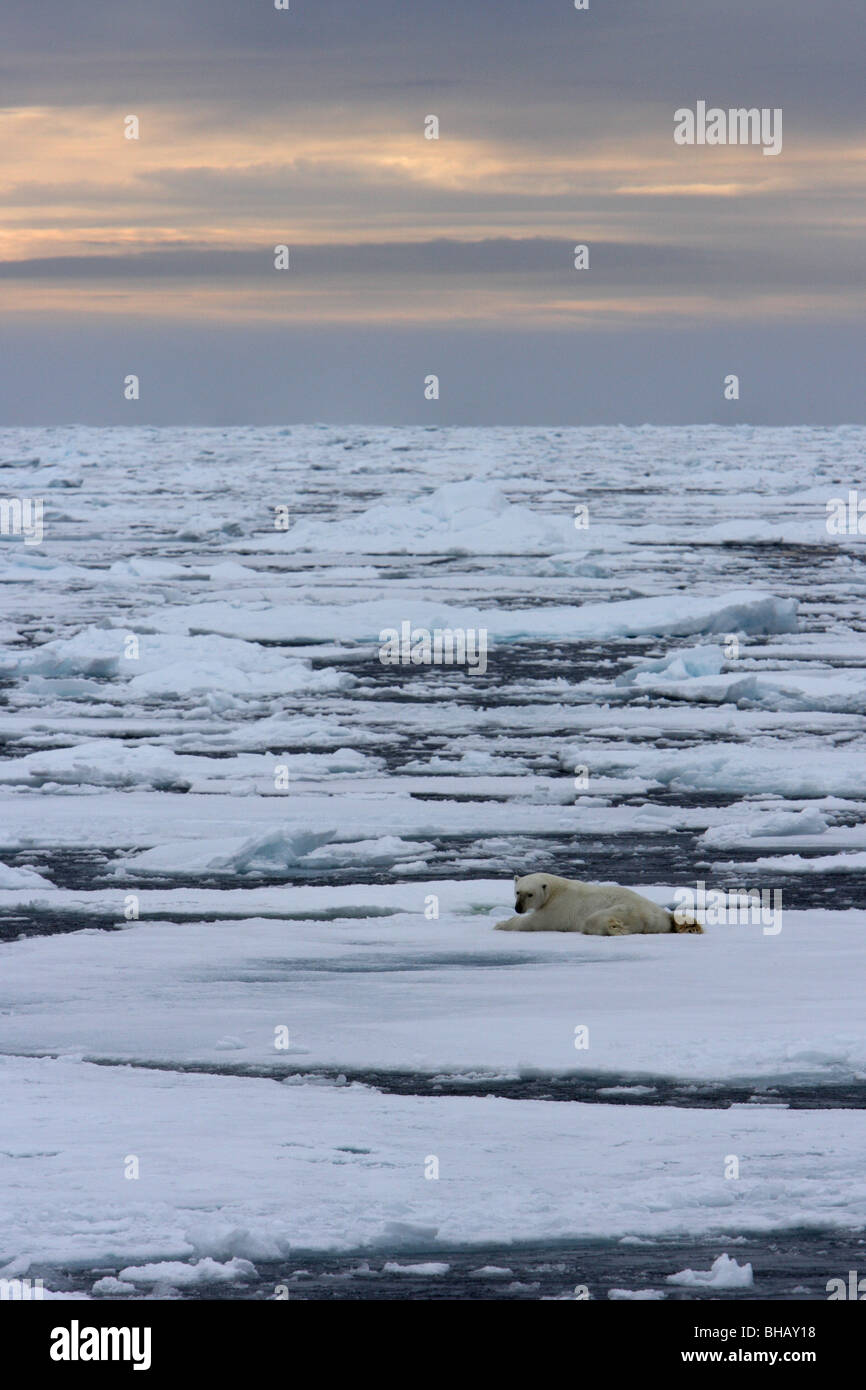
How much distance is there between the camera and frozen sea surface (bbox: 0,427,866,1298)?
368 centimetres

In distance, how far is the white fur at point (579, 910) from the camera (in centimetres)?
645

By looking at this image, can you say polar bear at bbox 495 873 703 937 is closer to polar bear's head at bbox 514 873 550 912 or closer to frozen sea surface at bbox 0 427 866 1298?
polar bear's head at bbox 514 873 550 912

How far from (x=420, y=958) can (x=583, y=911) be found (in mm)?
774

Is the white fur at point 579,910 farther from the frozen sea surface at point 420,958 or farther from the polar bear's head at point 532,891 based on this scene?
the frozen sea surface at point 420,958

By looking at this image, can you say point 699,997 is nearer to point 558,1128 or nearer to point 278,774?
point 558,1128

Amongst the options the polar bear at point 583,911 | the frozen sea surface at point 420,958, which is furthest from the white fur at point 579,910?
the frozen sea surface at point 420,958

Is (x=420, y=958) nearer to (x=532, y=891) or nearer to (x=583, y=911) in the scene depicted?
Result: (x=532, y=891)

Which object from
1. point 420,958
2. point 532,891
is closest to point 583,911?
point 532,891

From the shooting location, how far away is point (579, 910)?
21.4 ft

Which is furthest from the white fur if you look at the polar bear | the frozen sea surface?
the frozen sea surface

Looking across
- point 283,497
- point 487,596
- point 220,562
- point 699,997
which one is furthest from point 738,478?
point 699,997

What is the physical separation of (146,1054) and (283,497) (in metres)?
40.0
